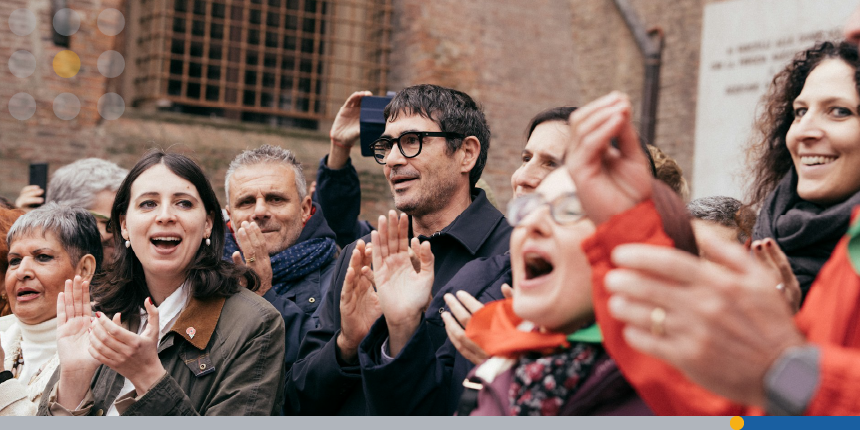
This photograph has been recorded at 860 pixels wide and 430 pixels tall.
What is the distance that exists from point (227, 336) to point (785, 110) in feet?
6.19

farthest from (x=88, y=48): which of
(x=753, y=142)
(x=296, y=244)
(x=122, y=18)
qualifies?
(x=753, y=142)

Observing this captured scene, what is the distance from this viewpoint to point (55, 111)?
25.7 feet

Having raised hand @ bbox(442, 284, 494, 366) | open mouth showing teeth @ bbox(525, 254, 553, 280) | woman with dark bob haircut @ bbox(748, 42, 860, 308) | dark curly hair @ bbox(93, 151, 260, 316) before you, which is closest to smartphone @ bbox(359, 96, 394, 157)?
dark curly hair @ bbox(93, 151, 260, 316)

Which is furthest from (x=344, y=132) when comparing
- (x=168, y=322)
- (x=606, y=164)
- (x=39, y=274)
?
(x=606, y=164)

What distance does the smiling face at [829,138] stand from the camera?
2.07 m

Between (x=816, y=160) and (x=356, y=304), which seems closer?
(x=816, y=160)

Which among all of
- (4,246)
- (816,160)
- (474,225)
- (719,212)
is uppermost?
(816,160)

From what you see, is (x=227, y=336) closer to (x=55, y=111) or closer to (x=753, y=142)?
(x=753, y=142)

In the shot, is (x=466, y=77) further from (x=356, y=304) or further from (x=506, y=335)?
(x=506, y=335)

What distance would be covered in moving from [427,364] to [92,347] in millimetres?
982

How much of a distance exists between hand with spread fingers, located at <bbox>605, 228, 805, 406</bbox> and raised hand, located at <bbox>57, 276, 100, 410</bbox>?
202 centimetres

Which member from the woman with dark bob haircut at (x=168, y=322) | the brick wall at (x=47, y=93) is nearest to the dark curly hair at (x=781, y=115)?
the woman with dark bob haircut at (x=168, y=322)

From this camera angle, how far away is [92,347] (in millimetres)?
2461

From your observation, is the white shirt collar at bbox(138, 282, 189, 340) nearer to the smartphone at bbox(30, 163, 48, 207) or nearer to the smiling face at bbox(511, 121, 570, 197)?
the smiling face at bbox(511, 121, 570, 197)
